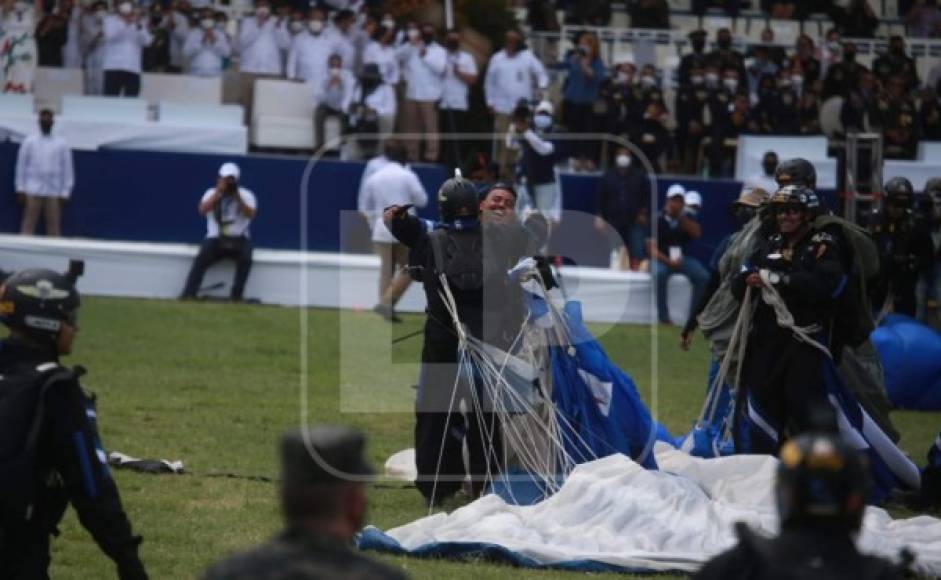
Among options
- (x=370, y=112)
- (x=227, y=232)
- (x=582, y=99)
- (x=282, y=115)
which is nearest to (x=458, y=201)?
(x=227, y=232)

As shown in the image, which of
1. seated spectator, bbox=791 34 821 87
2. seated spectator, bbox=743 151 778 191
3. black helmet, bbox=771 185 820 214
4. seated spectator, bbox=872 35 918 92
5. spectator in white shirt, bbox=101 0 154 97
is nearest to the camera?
black helmet, bbox=771 185 820 214

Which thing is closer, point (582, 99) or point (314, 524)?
point (314, 524)

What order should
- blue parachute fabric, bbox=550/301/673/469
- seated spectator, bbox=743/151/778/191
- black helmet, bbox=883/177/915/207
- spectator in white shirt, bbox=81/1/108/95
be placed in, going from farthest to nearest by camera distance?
spectator in white shirt, bbox=81/1/108/95 → seated spectator, bbox=743/151/778/191 → black helmet, bbox=883/177/915/207 → blue parachute fabric, bbox=550/301/673/469

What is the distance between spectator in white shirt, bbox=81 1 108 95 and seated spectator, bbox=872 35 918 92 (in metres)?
11.6

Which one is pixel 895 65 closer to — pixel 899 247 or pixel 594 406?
pixel 899 247

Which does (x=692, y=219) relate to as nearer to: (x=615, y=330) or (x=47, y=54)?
(x=615, y=330)

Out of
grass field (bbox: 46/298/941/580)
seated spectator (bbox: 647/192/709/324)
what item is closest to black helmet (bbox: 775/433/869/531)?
grass field (bbox: 46/298/941/580)

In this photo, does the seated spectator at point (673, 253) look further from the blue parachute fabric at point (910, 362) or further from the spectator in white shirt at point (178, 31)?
the spectator in white shirt at point (178, 31)

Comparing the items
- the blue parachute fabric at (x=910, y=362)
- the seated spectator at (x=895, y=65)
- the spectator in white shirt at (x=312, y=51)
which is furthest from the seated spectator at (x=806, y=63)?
the blue parachute fabric at (x=910, y=362)

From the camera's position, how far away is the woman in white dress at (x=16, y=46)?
2495 centimetres

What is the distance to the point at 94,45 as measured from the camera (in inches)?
1003

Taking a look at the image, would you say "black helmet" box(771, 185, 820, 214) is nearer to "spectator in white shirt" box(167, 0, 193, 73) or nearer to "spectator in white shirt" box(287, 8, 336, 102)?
"spectator in white shirt" box(287, 8, 336, 102)

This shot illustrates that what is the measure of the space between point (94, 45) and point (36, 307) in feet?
65.9

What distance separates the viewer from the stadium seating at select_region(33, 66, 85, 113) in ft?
82.2
